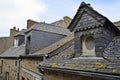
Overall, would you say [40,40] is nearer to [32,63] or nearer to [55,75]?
[32,63]

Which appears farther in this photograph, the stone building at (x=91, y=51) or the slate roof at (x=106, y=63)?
the stone building at (x=91, y=51)

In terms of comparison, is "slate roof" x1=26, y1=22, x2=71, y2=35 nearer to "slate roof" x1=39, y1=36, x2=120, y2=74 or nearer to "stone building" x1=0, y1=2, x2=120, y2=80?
"stone building" x1=0, y1=2, x2=120, y2=80

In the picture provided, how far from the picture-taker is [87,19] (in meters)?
5.85

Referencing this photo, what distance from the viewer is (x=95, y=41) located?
5.33m

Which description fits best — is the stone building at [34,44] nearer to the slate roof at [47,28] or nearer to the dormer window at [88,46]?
the slate roof at [47,28]

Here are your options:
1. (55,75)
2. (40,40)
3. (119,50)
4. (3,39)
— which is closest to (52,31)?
(40,40)

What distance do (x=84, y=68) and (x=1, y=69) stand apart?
1724 centimetres

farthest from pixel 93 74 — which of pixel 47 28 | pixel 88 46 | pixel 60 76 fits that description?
pixel 47 28

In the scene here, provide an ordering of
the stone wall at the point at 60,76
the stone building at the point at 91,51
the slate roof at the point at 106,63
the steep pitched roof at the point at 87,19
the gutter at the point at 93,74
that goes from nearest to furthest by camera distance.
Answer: the gutter at the point at 93,74 → the slate roof at the point at 106,63 → the stone building at the point at 91,51 → the stone wall at the point at 60,76 → the steep pitched roof at the point at 87,19

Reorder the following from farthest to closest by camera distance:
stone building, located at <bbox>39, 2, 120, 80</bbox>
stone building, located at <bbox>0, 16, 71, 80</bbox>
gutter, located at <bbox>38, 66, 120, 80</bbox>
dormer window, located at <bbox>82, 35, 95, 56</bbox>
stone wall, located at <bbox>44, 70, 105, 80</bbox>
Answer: stone building, located at <bbox>0, 16, 71, 80</bbox>
dormer window, located at <bbox>82, 35, 95, 56</bbox>
stone wall, located at <bbox>44, 70, 105, 80</bbox>
stone building, located at <bbox>39, 2, 120, 80</bbox>
gutter, located at <bbox>38, 66, 120, 80</bbox>

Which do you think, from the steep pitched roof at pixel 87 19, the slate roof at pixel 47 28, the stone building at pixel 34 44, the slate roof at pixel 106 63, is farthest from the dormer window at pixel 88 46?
the slate roof at pixel 47 28

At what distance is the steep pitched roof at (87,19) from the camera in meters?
5.34

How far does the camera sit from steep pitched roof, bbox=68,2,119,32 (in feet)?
17.5

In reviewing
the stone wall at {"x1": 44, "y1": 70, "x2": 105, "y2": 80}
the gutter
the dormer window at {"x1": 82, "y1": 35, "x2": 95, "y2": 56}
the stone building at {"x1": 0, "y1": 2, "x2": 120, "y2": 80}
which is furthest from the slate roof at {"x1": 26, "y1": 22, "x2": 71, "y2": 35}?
the gutter
